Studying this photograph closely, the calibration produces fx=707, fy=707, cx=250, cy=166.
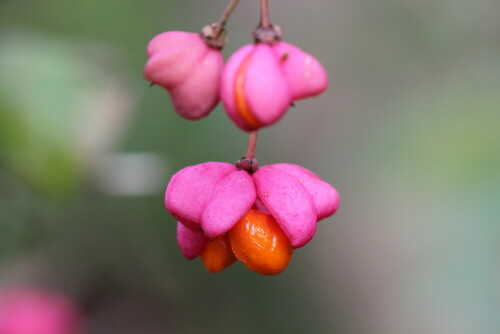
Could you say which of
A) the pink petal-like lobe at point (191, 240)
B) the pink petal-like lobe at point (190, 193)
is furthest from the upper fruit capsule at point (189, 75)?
the pink petal-like lobe at point (191, 240)

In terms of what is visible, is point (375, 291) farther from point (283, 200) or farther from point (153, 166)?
point (283, 200)

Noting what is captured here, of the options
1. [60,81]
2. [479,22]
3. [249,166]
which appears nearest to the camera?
[249,166]

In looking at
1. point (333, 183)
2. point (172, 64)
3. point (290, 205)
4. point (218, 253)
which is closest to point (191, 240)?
point (218, 253)

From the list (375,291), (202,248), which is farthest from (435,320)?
(202,248)

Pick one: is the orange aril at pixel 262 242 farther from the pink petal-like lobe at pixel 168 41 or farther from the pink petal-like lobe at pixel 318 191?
the pink petal-like lobe at pixel 168 41

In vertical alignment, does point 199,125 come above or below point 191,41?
below

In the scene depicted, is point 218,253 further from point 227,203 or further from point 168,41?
point 168,41
